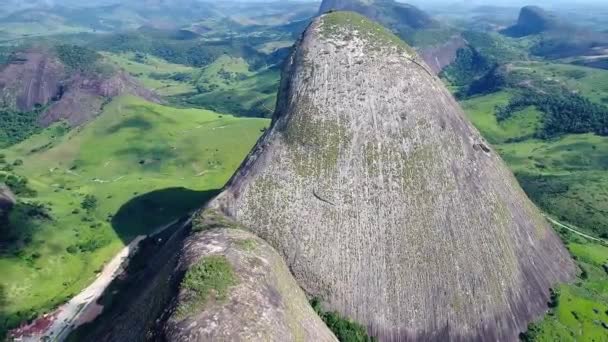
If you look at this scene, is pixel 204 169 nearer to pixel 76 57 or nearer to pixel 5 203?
pixel 5 203

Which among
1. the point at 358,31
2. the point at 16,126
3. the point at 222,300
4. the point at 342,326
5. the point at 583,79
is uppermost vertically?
the point at 358,31

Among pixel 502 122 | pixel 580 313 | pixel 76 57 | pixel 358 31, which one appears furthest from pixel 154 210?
pixel 76 57

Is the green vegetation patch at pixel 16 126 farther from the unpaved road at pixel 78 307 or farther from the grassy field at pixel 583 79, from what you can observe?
the grassy field at pixel 583 79

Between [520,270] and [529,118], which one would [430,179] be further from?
[529,118]

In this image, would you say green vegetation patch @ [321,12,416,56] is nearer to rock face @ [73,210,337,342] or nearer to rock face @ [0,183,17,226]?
rock face @ [73,210,337,342]

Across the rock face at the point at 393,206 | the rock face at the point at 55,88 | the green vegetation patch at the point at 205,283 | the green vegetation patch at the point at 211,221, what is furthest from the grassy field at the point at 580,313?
the rock face at the point at 55,88

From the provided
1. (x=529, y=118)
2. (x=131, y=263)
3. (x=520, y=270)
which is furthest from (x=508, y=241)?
(x=529, y=118)
